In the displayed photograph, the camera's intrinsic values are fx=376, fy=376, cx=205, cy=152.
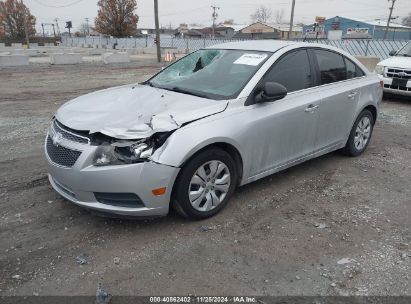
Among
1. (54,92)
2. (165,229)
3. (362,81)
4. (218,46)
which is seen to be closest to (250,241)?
(165,229)

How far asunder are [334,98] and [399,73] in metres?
6.01

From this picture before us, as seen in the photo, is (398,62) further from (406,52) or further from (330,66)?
(330,66)

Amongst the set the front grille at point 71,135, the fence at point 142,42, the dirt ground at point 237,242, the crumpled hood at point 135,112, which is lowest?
the fence at point 142,42

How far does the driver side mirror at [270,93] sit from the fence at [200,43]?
Result: 641 cm

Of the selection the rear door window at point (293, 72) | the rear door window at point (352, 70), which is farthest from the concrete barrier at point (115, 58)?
the rear door window at point (293, 72)

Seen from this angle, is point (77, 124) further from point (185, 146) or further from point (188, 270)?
point (188, 270)

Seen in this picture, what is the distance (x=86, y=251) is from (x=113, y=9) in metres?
69.5

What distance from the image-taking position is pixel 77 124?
11.3 feet

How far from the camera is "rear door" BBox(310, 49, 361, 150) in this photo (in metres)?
4.73

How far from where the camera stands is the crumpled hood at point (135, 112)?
3.30m

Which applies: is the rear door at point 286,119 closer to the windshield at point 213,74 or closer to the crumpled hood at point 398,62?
the windshield at point 213,74

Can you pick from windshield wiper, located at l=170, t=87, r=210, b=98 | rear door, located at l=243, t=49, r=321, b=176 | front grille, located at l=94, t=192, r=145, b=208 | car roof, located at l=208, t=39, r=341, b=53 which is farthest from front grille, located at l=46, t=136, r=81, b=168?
car roof, located at l=208, t=39, r=341, b=53

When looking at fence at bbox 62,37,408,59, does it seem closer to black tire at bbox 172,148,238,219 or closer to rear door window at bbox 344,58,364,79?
rear door window at bbox 344,58,364,79

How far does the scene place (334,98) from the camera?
480 cm
